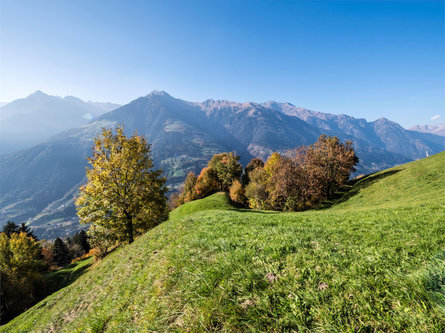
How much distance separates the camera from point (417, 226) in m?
8.02

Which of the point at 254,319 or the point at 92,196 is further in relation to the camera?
the point at 92,196

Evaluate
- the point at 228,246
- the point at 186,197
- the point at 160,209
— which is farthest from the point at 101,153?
the point at 186,197

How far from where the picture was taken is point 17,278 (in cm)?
3722

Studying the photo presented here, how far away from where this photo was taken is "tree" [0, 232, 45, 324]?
104ft

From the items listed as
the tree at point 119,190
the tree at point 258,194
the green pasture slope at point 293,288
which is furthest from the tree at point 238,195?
the green pasture slope at point 293,288

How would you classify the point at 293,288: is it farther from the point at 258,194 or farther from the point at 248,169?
the point at 248,169

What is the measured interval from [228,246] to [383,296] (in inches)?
173

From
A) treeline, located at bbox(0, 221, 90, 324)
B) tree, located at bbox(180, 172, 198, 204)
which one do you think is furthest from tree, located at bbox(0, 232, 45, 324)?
tree, located at bbox(180, 172, 198, 204)

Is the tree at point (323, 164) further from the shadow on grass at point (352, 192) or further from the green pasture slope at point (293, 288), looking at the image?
the green pasture slope at point (293, 288)

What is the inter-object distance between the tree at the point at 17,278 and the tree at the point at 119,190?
94.9 ft

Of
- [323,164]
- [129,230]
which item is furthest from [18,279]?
[323,164]

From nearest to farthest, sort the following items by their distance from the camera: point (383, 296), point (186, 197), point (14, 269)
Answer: point (383, 296) → point (14, 269) → point (186, 197)

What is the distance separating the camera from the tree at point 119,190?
18.6 metres

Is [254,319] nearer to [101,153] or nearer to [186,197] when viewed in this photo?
[101,153]
